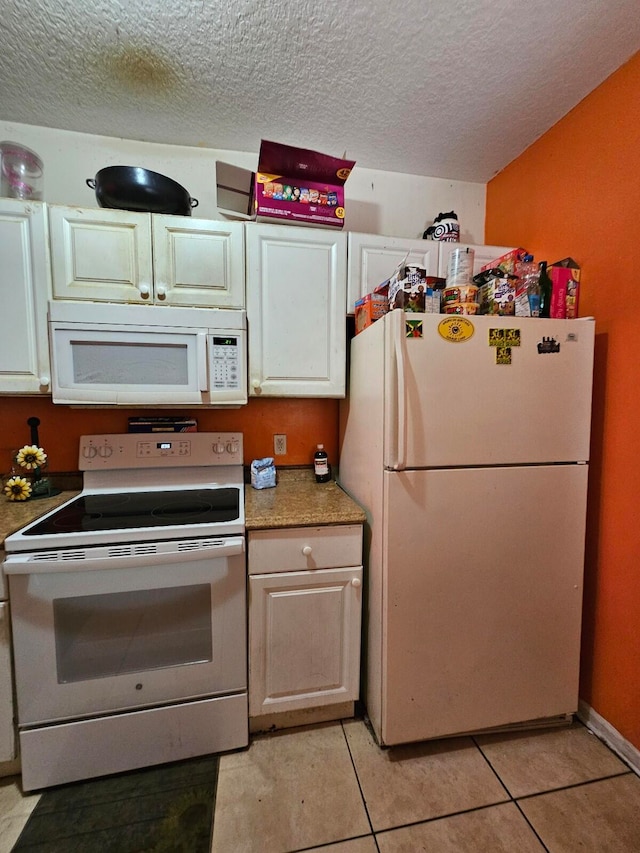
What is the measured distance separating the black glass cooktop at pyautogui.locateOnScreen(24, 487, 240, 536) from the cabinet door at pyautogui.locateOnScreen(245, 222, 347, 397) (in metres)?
0.53

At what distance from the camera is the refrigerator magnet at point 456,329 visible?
3.98 ft

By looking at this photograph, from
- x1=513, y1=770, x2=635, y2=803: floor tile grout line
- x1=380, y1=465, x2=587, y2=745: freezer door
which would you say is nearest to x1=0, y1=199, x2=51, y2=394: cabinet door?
x1=380, y1=465, x2=587, y2=745: freezer door

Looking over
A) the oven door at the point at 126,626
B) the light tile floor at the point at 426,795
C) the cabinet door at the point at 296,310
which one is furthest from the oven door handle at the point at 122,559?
the light tile floor at the point at 426,795

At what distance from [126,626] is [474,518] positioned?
1321mm

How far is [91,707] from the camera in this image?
1212mm

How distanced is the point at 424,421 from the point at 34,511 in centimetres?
156

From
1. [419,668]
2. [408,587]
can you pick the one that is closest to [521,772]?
[419,668]

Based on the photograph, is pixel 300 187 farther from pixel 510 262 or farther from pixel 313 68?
pixel 510 262

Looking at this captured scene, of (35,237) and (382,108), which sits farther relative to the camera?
(382,108)

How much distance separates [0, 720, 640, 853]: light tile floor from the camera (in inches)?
42.5

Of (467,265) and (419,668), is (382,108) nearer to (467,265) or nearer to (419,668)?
(467,265)

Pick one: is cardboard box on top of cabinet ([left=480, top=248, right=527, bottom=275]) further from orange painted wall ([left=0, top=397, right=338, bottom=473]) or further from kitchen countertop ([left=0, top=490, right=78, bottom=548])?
kitchen countertop ([left=0, top=490, right=78, bottom=548])

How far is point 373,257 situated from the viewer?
166 centimetres

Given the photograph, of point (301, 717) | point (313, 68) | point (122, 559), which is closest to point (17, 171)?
point (313, 68)
